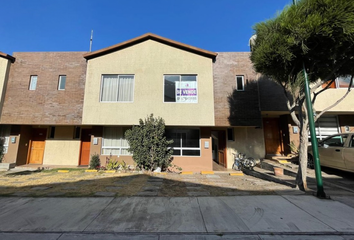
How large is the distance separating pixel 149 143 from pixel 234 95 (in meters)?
Result: 5.52

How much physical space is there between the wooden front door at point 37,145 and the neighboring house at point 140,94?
74cm

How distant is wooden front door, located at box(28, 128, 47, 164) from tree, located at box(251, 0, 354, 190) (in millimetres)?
13895

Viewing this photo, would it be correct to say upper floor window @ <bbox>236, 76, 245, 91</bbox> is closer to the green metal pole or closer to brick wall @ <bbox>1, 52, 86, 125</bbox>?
the green metal pole

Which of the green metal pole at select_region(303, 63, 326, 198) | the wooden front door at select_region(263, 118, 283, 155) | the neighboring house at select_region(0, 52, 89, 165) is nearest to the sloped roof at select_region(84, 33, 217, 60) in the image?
the neighboring house at select_region(0, 52, 89, 165)

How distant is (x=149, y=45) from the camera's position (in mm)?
10398

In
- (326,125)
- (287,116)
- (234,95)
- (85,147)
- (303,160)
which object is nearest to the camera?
(303,160)

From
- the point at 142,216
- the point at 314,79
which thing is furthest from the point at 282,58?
the point at 142,216

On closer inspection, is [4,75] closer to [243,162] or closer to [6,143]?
[6,143]

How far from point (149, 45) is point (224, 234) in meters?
10.0

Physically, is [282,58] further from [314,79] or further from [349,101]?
[349,101]

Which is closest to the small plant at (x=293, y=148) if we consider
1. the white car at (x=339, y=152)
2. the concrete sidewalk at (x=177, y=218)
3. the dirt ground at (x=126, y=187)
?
the white car at (x=339, y=152)

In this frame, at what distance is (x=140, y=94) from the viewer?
9.83 meters

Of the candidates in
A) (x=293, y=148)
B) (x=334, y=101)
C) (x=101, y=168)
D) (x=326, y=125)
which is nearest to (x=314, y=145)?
(x=293, y=148)

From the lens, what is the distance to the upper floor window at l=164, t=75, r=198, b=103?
32.3 feet
